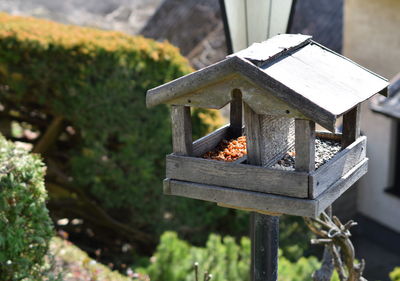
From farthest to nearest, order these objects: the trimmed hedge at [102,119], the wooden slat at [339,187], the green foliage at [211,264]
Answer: the trimmed hedge at [102,119], the green foliage at [211,264], the wooden slat at [339,187]

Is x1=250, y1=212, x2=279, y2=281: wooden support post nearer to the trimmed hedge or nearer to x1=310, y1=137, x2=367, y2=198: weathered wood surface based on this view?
x1=310, y1=137, x2=367, y2=198: weathered wood surface

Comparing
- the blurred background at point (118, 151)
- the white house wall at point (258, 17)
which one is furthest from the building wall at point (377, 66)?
the white house wall at point (258, 17)

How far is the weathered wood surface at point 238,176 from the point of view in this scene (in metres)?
2.54

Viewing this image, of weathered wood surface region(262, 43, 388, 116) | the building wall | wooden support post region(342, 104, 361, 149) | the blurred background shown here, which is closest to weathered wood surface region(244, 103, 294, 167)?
weathered wood surface region(262, 43, 388, 116)

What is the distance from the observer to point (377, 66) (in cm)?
912

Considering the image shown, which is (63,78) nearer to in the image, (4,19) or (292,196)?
(4,19)

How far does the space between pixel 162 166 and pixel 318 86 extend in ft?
13.6

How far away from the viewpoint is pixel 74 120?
658 cm

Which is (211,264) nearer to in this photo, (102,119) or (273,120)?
(102,119)

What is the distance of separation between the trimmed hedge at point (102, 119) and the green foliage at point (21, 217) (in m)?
1.96

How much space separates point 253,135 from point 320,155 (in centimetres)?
56

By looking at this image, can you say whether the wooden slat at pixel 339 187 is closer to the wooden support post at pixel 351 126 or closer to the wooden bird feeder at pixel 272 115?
the wooden bird feeder at pixel 272 115

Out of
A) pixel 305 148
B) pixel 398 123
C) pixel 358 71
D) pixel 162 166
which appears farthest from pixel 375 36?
pixel 305 148

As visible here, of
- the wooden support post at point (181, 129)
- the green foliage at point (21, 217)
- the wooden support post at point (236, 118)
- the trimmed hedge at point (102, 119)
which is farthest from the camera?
the trimmed hedge at point (102, 119)
